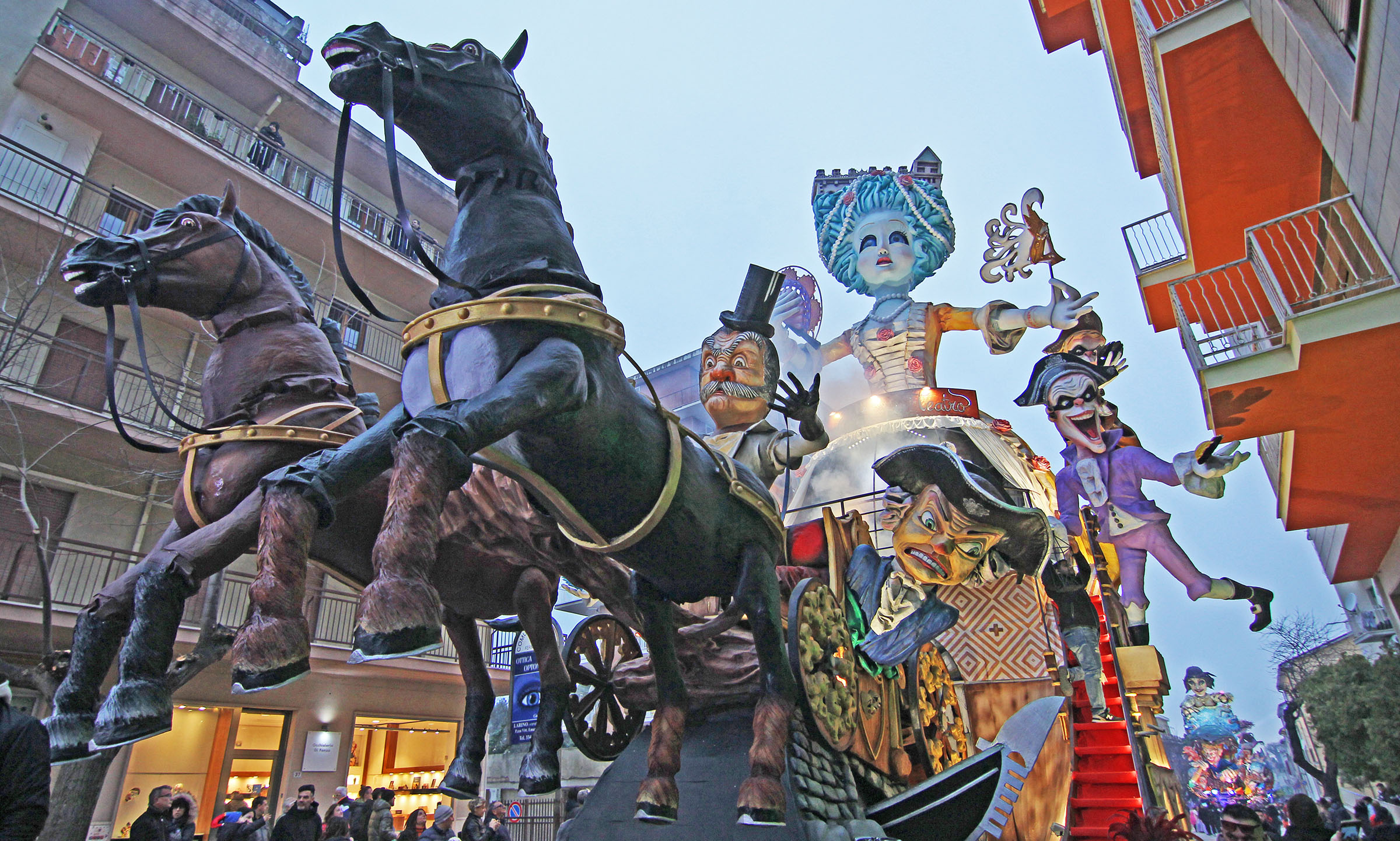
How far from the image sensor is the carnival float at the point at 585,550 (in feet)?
6.08

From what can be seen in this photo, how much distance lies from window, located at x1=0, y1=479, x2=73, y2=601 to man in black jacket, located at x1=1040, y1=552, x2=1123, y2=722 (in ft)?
30.4

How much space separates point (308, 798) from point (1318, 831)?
571 cm

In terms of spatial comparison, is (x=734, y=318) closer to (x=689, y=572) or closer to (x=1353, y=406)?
(x=689, y=572)

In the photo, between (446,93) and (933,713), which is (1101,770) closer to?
(933,713)

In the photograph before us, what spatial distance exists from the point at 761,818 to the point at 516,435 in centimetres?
137

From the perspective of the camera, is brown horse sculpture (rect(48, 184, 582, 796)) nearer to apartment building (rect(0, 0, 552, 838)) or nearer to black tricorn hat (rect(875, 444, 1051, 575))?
black tricorn hat (rect(875, 444, 1051, 575))

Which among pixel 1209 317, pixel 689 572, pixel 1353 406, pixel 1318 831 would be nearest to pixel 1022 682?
pixel 1318 831

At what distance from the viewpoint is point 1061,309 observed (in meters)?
7.81

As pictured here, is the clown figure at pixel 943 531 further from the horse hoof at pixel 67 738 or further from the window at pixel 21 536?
the window at pixel 21 536

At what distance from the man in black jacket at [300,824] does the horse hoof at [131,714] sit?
3.66 meters

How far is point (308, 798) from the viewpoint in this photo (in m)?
5.00

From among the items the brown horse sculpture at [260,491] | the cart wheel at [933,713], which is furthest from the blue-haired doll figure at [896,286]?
the brown horse sculpture at [260,491]

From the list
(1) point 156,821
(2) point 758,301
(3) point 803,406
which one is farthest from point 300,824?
(2) point 758,301

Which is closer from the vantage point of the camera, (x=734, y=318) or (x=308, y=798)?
(x=734, y=318)
